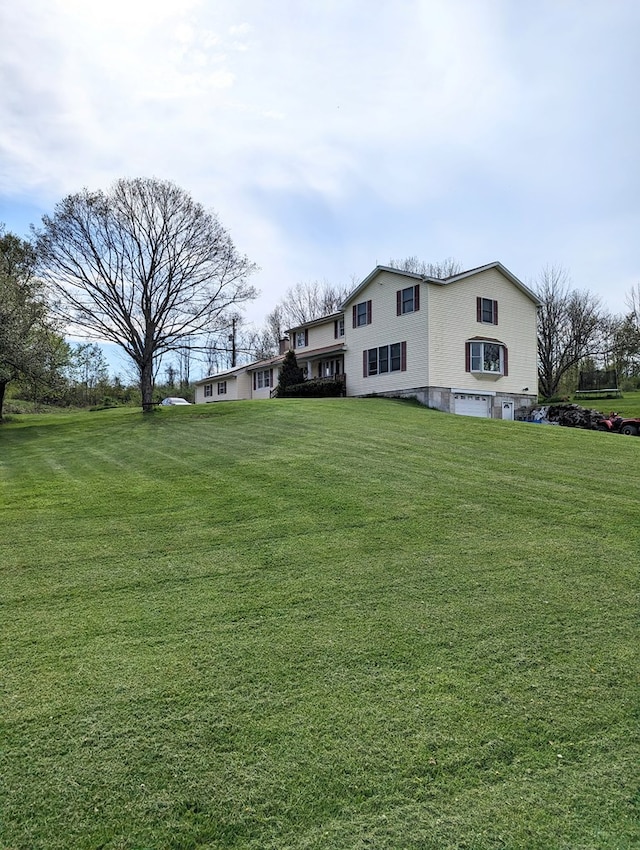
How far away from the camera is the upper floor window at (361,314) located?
26188 mm

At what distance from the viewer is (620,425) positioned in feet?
62.0

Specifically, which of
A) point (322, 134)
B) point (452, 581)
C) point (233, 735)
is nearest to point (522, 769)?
point (233, 735)

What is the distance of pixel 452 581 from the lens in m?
4.05

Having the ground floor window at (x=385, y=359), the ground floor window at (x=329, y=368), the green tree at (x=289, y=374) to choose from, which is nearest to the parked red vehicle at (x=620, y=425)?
the ground floor window at (x=385, y=359)

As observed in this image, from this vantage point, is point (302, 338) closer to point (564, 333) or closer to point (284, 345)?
point (284, 345)

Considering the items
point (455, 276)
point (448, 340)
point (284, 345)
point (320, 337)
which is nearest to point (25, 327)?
point (448, 340)

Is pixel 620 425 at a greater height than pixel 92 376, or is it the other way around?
pixel 92 376

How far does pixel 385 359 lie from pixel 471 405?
187 inches

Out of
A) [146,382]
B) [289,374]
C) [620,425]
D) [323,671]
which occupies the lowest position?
[323,671]

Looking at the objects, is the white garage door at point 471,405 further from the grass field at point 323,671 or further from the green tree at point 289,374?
the grass field at point 323,671

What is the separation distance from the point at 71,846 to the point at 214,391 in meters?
39.9

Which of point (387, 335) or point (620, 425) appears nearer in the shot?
point (620, 425)

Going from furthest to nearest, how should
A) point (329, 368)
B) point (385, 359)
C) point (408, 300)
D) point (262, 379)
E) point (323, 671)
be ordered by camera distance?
point (262, 379) → point (329, 368) → point (385, 359) → point (408, 300) → point (323, 671)

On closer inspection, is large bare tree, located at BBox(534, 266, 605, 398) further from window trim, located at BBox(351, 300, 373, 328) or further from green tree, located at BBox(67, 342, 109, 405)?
green tree, located at BBox(67, 342, 109, 405)
